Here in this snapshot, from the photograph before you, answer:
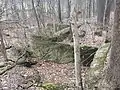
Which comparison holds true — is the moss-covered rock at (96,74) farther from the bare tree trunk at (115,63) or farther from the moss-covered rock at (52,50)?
the moss-covered rock at (52,50)

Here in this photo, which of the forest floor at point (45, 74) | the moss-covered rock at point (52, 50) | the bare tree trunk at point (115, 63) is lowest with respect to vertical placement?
the forest floor at point (45, 74)

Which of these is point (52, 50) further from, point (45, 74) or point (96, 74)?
point (96, 74)

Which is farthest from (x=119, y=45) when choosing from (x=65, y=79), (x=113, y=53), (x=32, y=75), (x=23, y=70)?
(x=23, y=70)

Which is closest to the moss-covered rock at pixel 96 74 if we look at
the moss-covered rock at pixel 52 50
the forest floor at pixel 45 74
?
the forest floor at pixel 45 74

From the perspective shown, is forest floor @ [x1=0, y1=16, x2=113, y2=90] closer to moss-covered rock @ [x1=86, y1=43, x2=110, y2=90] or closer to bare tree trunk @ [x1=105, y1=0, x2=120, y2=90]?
moss-covered rock @ [x1=86, y1=43, x2=110, y2=90]

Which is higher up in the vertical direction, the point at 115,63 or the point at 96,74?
the point at 115,63

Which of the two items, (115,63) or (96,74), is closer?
(115,63)

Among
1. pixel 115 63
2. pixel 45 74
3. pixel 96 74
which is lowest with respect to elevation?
pixel 45 74

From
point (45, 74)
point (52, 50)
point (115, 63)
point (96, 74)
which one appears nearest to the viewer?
point (115, 63)

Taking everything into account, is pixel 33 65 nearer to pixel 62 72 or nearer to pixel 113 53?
pixel 62 72

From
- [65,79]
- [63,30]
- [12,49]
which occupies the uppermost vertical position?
[63,30]

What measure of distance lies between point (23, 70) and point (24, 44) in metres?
2.88

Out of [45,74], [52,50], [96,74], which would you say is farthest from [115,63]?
[52,50]

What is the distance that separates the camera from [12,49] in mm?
13281
